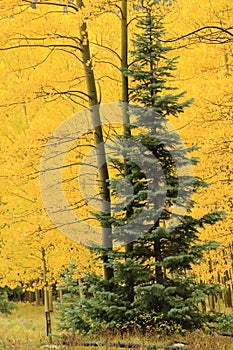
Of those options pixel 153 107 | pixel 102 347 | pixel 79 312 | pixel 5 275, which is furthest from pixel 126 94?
pixel 5 275

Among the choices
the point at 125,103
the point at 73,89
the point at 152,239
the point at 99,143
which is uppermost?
the point at 73,89

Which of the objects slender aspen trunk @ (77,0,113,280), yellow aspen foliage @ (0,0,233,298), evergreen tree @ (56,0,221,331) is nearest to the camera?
evergreen tree @ (56,0,221,331)

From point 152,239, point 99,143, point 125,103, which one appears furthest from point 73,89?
point 152,239

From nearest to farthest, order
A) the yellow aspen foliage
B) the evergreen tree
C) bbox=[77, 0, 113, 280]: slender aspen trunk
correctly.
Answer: the evergreen tree < the yellow aspen foliage < bbox=[77, 0, 113, 280]: slender aspen trunk

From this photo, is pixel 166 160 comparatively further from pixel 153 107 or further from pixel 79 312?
pixel 79 312

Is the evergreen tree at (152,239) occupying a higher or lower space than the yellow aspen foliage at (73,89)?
lower

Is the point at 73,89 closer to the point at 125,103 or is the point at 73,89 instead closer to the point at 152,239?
the point at 125,103

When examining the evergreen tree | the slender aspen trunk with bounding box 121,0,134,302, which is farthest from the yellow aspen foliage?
the evergreen tree

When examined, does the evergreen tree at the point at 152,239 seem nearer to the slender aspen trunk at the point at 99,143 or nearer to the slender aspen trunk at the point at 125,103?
the slender aspen trunk at the point at 125,103

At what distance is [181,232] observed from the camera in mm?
7441

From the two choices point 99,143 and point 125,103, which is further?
point 99,143

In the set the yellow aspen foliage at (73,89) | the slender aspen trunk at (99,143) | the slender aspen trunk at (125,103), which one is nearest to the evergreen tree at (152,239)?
the slender aspen trunk at (125,103)

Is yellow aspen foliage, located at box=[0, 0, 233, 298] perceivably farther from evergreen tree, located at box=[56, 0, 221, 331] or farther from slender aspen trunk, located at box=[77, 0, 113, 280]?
evergreen tree, located at box=[56, 0, 221, 331]

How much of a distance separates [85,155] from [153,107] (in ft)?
7.35
